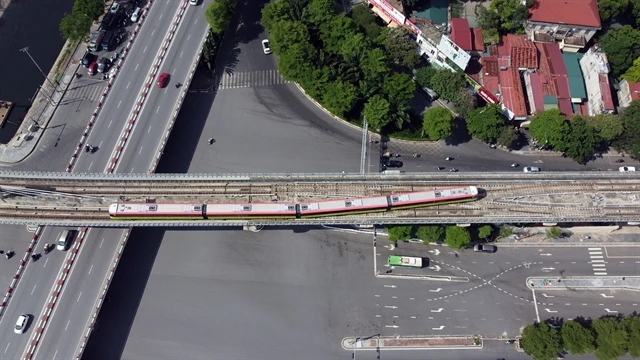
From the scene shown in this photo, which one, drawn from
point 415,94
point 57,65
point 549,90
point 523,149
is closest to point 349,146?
point 415,94

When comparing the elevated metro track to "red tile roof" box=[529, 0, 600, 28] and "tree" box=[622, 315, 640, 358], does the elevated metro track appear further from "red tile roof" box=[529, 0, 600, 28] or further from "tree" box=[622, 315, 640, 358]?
"red tile roof" box=[529, 0, 600, 28]

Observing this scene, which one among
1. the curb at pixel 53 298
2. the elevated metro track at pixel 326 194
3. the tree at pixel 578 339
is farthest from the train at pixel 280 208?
the tree at pixel 578 339

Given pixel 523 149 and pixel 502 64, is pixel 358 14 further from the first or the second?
pixel 523 149

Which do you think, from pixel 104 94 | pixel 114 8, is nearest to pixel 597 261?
pixel 104 94

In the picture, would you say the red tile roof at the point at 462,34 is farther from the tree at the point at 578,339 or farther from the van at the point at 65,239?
the van at the point at 65,239

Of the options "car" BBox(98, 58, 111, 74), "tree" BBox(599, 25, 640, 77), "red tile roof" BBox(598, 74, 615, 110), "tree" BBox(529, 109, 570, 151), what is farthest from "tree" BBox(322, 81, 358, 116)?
"tree" BBox(599, 25, 640, 77)
